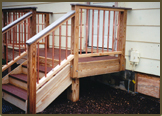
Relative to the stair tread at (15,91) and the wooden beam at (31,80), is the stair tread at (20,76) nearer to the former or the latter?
the stair tread at (15,91)

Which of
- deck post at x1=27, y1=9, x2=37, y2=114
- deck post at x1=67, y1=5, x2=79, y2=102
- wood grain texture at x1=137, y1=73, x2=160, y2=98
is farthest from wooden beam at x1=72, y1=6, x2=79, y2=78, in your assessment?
wood grain texture at x1=137, y1=73, x2=160, y2=98

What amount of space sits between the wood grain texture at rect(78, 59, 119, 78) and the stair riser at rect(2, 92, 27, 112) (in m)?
1.04

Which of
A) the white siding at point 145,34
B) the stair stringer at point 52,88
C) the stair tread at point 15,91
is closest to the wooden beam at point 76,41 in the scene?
the stair stringer at point 52,88

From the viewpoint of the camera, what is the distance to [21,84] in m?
4.29

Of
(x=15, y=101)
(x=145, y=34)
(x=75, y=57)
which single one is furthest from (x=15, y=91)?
(x=145, y=34)

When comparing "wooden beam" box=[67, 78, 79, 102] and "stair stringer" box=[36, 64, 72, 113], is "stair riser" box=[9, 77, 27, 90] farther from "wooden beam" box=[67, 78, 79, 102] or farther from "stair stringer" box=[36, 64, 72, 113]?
"wooden beam" box=[67, 78, 79, 102]

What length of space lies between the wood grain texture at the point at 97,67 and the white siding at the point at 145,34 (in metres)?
0.33

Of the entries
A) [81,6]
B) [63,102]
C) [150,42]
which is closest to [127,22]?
[150,42]

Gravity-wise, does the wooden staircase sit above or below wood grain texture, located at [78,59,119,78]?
below

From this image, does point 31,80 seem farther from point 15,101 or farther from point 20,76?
point 20,76

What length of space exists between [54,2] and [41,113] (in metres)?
3.46

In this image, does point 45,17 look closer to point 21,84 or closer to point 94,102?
point 21,84

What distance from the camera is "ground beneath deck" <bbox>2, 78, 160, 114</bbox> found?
377 cm

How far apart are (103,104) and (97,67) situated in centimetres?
67
